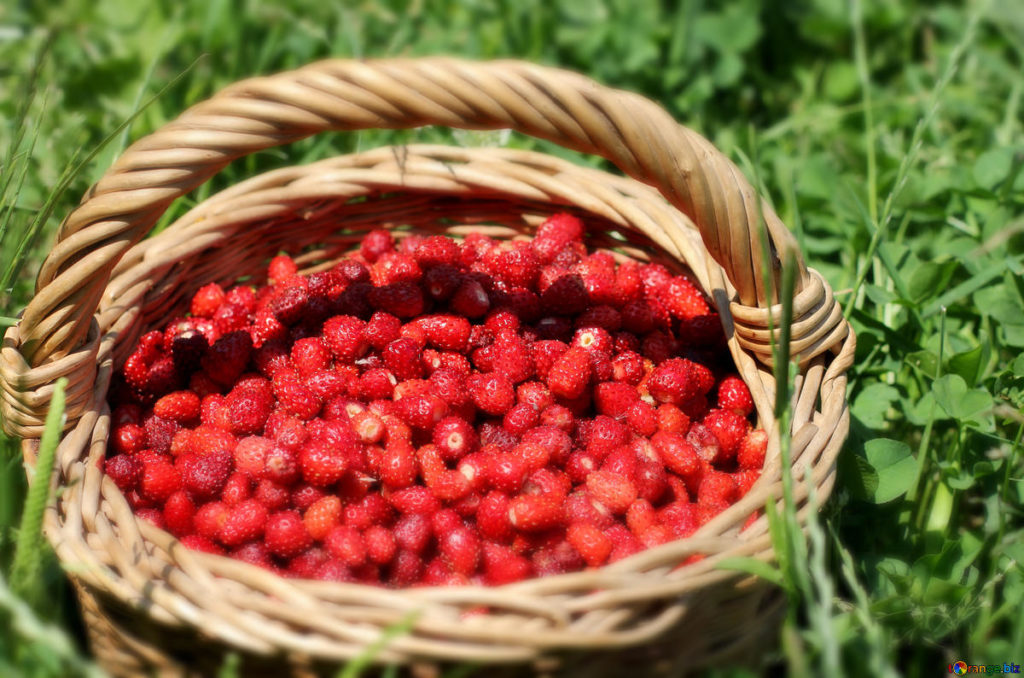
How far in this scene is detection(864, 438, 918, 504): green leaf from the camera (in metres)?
2.10

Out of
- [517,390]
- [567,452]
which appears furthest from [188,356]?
[567,452]

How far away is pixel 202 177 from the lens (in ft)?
5.55

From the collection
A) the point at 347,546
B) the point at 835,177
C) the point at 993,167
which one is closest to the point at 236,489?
the point at 347,546

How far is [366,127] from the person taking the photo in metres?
1.66

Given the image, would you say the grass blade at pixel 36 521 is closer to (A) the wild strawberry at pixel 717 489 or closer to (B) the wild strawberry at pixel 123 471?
(B) the wild strawberry at pixel 123 471

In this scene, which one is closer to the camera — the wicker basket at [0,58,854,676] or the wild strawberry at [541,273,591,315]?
the wicker basket at [0,58,854,676]

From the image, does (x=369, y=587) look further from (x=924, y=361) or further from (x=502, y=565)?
(x=924, y=361)

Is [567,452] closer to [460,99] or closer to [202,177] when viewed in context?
[460,99]

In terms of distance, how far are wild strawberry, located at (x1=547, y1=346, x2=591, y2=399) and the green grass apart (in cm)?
59

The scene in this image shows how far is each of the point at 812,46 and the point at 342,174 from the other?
9.34 ft

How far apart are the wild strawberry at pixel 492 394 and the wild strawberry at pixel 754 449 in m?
0.56

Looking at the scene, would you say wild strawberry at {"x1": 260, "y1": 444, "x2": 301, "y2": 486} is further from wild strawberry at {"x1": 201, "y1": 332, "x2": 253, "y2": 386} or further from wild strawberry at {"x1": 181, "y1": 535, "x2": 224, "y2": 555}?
wild strawberry at {"x1": 201, "y1": 332, "x2": 253, "y2": 386}

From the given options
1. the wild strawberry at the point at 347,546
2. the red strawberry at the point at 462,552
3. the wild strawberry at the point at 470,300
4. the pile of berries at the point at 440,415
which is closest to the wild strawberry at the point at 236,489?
the pile of berries at the point at 440,415

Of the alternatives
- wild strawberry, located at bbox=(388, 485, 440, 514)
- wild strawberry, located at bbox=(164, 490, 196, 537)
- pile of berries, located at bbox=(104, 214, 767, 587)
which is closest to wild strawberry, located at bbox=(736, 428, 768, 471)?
pile of berries, located at bbox=(104, 214, 767, 587)
